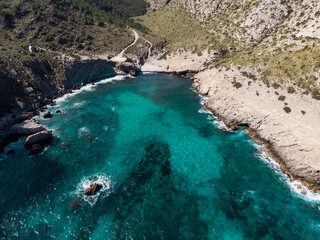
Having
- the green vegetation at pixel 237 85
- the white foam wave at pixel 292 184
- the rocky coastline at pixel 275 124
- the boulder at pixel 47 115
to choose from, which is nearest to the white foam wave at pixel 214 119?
the rocky coastline at pixel 275 124

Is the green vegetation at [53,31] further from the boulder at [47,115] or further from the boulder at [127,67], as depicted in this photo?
the boulder at [47,115]

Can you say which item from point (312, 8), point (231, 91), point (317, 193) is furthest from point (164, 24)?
point (317, 193)

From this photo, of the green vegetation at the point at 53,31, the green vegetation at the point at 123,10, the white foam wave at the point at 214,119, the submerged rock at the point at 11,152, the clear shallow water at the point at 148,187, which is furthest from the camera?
the green vegetation at the point at 123,10

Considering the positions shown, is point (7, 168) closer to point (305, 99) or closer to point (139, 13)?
point (305, 99)

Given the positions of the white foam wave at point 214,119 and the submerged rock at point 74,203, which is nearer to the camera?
the submerged rock at point 74,203

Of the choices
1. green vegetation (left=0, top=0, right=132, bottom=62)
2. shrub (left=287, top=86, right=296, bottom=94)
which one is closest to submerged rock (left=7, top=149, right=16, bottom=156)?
green vegetation (left=0, top=0, right=132, bottom=62)
